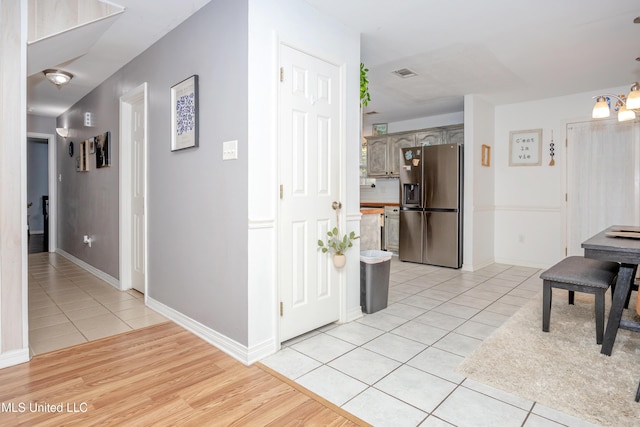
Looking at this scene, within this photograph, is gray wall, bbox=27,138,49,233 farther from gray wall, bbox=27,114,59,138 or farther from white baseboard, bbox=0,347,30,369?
white baseboard, bbox=0,347,30,369

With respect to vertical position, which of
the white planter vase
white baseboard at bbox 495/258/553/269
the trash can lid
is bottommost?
white baseboard at bbox 495/258/553/269

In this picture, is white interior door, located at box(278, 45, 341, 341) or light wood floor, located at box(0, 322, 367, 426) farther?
white interior door, located at box(278, 45, 341, 341)

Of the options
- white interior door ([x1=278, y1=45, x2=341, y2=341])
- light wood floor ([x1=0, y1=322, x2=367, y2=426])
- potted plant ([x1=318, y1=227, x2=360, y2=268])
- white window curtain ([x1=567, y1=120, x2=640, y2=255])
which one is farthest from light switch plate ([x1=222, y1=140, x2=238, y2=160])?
white window curtain ([x1=567, y1=120, x2=640, y2=255])

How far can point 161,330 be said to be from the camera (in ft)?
9.16

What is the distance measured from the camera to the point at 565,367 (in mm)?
2176

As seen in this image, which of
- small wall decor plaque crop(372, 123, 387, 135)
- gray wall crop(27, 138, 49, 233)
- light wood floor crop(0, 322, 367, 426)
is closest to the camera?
light wood floor crop(0, 322, 367, 426)

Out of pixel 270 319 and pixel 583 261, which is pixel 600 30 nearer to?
pixel 583 261

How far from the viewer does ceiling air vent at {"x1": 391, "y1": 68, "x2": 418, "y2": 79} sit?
13.0 ft

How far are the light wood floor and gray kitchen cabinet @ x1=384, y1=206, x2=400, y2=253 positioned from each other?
431 centimetres

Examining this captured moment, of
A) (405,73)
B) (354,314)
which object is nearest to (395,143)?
(405,73)

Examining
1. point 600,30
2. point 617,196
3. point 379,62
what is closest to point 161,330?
point 379,62

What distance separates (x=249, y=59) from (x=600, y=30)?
297cm

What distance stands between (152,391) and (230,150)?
1.48 m

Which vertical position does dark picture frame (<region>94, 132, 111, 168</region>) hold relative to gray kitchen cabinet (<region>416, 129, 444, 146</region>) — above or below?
below
